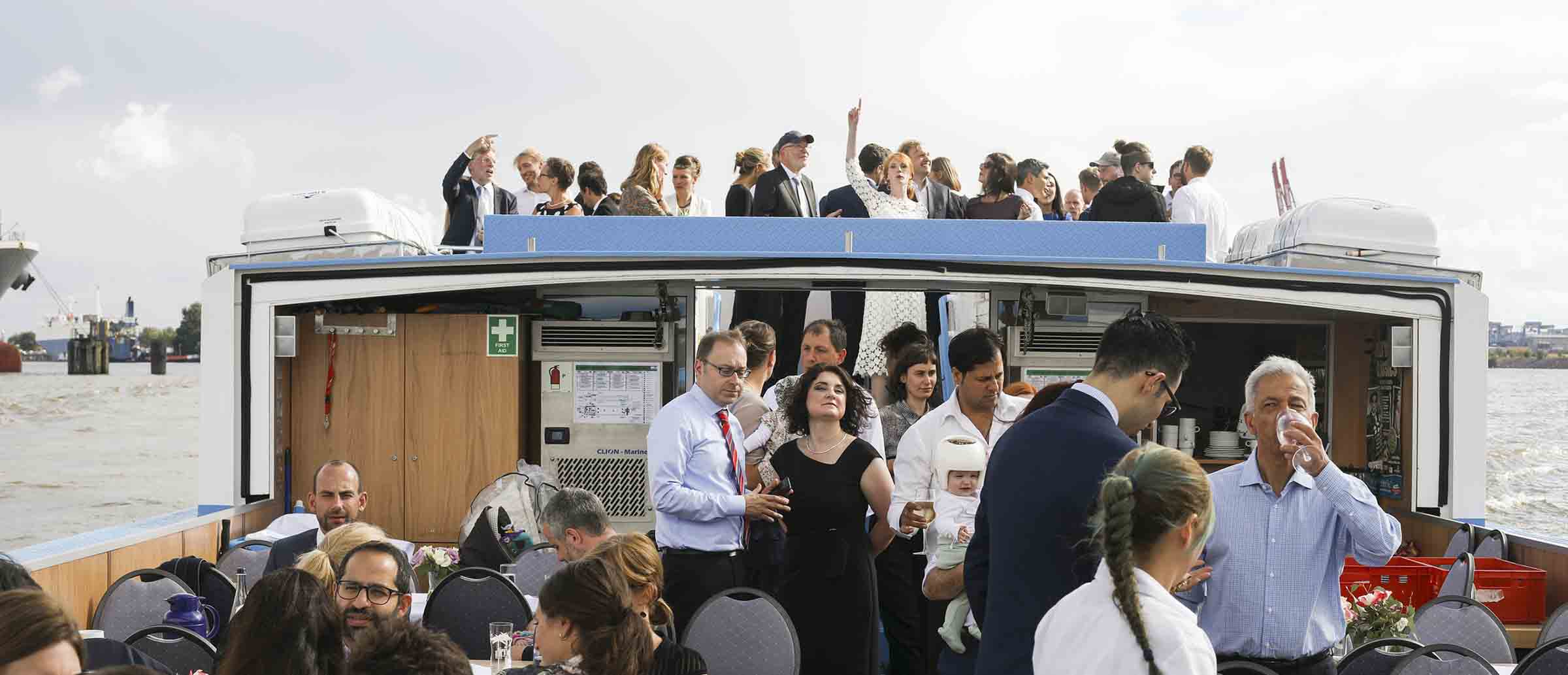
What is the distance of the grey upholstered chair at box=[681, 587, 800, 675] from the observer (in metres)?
4.46

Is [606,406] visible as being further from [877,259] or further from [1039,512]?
[1039,512]

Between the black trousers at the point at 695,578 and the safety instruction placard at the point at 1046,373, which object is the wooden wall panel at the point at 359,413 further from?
the safety instruction placard at the point at 1046,373

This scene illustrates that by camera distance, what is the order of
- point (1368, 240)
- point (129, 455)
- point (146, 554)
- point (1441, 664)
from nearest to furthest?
point (1441, 664) < point (146, 554) < point (1368, 240) < point (129, 455)

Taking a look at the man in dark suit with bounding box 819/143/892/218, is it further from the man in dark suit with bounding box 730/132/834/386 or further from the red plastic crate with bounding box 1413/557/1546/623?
the red plastic crate with bounding box 1413/557/1546/623

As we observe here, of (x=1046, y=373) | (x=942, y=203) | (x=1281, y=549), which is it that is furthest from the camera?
(x=942, y=203)

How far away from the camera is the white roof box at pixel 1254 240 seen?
7.88 metres

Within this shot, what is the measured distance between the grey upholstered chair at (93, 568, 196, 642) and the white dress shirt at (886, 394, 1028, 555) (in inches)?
108

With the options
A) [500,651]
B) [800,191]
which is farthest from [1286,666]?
[800,191]

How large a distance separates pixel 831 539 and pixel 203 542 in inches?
139

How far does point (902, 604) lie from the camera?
5.57 m

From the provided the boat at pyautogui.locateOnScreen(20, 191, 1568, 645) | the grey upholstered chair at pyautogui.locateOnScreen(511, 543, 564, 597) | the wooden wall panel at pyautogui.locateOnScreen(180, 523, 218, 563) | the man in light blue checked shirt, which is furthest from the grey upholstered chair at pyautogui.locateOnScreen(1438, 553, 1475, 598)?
the wooden wall panel at pyautogui.locateOnScreen(180, 523, 218, 563)

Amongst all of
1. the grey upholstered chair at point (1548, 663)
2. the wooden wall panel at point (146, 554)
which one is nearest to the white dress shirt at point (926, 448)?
the grey upholstered chair at point (1548, 663)

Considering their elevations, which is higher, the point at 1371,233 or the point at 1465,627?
the point at 1371,233

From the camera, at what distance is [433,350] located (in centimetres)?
774
